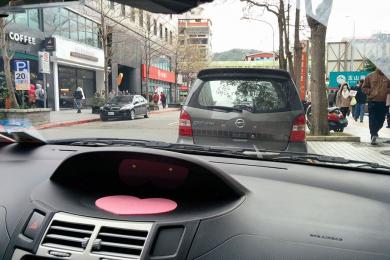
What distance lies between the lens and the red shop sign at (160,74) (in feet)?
10.2

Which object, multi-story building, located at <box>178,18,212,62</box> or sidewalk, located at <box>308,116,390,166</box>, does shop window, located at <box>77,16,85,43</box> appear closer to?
multi-story building, located at <box>178,18,212,62</box>

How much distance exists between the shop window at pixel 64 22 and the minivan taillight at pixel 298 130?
1.96m

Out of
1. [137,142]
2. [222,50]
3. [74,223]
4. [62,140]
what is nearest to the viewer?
[74,223]

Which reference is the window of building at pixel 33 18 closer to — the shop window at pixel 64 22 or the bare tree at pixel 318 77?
the shop window at pixel 64 22

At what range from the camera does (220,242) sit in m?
1.36

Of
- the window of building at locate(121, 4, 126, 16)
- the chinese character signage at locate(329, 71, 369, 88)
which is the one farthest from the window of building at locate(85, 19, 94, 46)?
→ the chinese character signage at locate(329, 71, 369, 88)

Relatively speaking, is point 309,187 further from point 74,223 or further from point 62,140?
point 62,140

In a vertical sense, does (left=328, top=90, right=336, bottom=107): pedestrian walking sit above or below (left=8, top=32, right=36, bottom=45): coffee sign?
below

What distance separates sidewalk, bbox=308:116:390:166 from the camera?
89.1 inches

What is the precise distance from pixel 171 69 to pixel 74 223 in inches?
75.0

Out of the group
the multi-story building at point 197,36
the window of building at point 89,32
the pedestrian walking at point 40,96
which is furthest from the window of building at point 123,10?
the pedestrian walking at point 40,96

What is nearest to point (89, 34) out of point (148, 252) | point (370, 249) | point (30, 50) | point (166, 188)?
point (30, 50)

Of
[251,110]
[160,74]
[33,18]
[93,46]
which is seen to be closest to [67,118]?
[93,46]

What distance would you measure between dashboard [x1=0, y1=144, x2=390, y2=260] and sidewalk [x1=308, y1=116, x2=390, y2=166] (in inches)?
14.1
